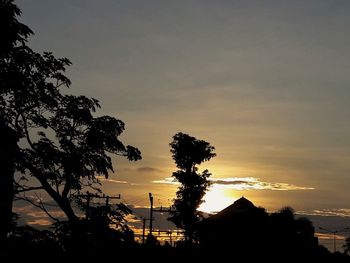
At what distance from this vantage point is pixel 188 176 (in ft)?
190

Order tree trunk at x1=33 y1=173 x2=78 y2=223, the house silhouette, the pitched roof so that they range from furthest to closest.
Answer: the pitched roof → the house silhouette → tree trunk at x1=33 y1=173 x2=78 y2=223

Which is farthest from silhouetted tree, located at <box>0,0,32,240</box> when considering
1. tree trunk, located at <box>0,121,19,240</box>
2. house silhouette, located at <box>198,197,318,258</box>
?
house silhouette, located at <box>198,197,318,258</box>

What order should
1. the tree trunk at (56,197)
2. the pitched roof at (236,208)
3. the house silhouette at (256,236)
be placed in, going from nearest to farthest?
the tree trunk at (56,197) < the house silhouette at (256,236) < the pitched roof at (236,208)

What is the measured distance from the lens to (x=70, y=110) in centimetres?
1808

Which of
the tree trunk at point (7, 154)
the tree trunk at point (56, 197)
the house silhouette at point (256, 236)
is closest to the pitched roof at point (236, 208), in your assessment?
the house silhouette at point (256, 236)

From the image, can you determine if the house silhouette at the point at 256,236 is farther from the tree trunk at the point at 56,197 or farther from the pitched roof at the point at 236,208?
the tree trunk at the point at 56,197

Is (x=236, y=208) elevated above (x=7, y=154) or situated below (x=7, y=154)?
above

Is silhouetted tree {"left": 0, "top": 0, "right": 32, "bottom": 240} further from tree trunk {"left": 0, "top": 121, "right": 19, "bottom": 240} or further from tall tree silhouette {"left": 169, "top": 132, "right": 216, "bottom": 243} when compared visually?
tall tree silhouette {"left": 169, "top": 132, "right": 216, "bottom": 243}

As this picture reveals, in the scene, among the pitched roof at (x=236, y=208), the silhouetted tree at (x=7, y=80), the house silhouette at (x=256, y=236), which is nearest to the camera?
the silhouetted tree at (x=7, y=80)

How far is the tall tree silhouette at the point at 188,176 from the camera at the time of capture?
57125 millimetres

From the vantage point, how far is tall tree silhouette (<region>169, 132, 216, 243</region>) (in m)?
57.1

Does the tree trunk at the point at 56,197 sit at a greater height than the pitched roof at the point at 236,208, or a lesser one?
lesser

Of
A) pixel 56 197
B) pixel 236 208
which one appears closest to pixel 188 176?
pixel 236 208

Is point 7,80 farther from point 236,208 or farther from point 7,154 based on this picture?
point 236,208
